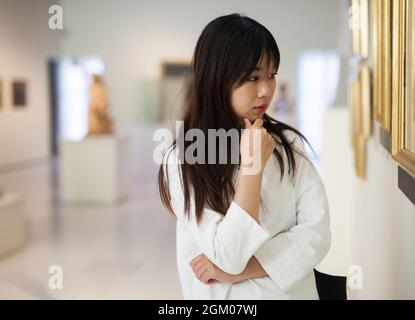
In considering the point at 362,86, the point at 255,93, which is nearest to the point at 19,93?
the point at 362,86

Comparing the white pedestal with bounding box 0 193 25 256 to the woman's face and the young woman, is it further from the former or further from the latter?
the woman's face

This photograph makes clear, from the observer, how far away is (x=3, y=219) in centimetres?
753

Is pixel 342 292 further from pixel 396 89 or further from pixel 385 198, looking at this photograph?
pixel 385 198

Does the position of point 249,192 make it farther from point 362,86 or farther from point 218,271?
point 362,86

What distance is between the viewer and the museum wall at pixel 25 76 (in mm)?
18375

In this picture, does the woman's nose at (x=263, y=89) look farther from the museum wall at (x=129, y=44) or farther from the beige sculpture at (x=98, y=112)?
the museum wall at (x=129, y=44)

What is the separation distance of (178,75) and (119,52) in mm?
2409

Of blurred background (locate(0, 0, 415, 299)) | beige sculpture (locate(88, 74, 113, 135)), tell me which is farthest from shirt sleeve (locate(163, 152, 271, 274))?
beige sculpture (locate(88, 74, 113, 135))

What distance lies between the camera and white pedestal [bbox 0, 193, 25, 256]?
24.8 feet

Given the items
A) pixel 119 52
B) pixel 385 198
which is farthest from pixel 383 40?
pixel 119 52

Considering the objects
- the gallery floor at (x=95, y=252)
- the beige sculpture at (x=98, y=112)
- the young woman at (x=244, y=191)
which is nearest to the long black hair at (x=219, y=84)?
the young woman at (x=244, y=191)

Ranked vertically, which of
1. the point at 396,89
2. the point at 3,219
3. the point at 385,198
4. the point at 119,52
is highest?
the point at 119,52

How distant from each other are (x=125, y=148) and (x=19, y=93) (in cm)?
746
